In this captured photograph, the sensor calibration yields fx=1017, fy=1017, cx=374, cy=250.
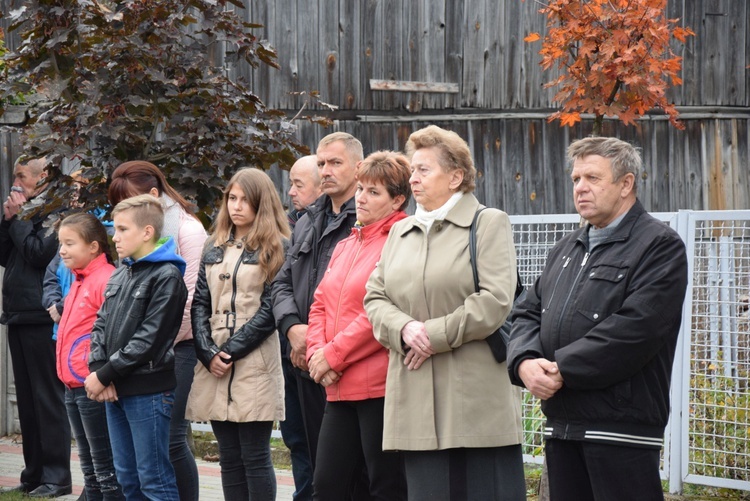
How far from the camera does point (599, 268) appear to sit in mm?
4188

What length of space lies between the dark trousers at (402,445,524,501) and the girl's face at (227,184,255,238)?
73.3 inches

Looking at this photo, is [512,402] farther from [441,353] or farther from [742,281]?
[742,281]

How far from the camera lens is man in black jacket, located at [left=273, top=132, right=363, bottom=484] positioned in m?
5.40

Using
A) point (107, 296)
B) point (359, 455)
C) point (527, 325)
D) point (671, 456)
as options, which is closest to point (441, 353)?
point (527, 325)

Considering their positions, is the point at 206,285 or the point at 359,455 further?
the point at 206,285

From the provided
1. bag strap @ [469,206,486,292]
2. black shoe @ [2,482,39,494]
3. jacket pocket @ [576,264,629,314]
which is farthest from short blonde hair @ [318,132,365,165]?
black shoe @ [2,482,39,494]

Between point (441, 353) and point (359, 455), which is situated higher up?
point (441, 353)

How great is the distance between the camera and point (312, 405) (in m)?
5.48

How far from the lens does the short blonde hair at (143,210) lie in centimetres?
564

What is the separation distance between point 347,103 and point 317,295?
20.8 ft

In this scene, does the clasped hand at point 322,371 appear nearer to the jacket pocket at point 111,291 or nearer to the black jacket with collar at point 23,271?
the jacket pocket at point 111,291

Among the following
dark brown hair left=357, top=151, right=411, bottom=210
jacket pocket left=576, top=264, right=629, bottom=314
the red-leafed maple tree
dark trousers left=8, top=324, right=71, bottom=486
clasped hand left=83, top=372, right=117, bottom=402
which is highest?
the red-leafed maple tree

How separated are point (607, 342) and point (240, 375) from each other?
7.44 feet

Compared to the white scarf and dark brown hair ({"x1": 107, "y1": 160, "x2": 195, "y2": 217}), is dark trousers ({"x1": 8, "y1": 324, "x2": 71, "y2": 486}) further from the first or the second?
the white scarf
